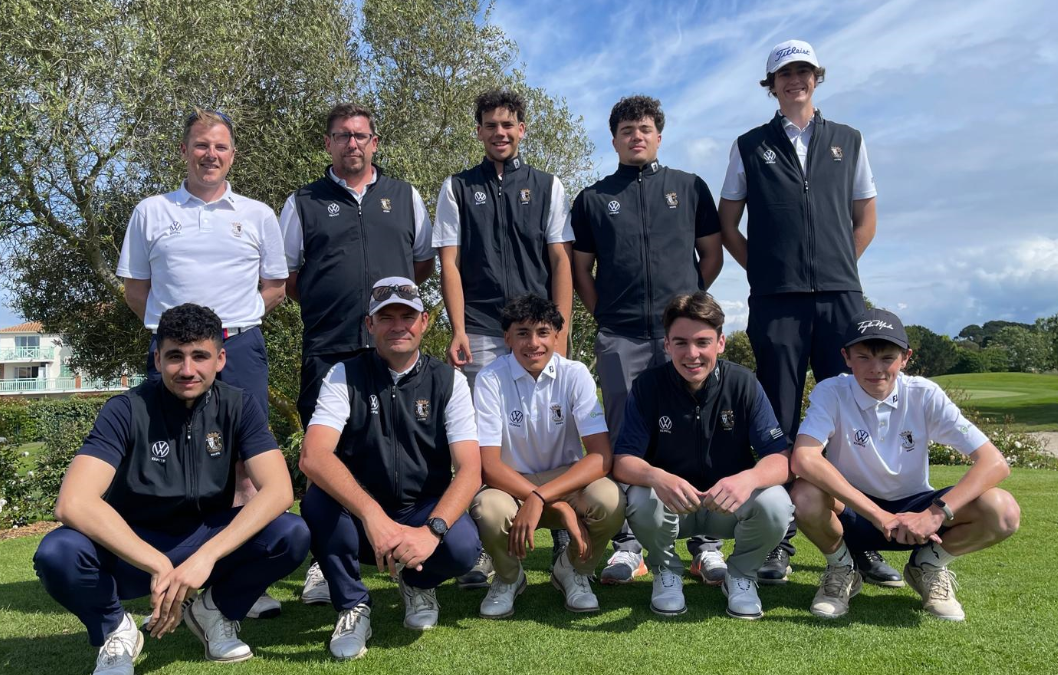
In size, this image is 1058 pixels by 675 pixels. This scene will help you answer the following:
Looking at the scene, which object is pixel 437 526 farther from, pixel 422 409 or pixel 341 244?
pixel 341 244

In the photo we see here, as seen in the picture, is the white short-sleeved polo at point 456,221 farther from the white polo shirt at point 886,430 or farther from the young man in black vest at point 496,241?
the white polo shirt at point 886,430

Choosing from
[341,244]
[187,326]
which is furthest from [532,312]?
[187,326]

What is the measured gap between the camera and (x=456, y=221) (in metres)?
5.39

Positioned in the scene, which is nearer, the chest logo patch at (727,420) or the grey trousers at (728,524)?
the grey trousers at (728,524)

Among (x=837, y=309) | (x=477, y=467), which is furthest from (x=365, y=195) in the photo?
(x=837, y=309)

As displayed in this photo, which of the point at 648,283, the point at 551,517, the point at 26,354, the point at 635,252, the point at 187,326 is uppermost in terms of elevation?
the point at 635,252

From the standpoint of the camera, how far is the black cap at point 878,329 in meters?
4.19

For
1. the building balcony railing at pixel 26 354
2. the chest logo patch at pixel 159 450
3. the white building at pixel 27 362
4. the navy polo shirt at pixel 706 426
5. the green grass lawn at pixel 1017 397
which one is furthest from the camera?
the building balcony railing at pixel 26 354

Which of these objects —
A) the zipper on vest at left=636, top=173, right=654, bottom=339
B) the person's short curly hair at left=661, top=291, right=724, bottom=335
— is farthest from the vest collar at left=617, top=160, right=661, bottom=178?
the person's short curly hair at left=661, top=291, right=724, bottom=335

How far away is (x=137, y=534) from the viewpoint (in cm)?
381

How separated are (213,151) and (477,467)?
253cm

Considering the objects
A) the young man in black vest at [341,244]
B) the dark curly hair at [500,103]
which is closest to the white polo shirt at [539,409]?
the young man in black vest at [341,244]

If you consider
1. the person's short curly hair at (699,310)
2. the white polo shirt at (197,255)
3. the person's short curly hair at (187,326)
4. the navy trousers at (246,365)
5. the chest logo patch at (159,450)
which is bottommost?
the chest logo patch at (159,450)

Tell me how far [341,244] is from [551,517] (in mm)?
2219
